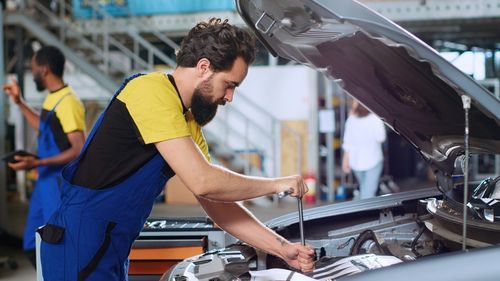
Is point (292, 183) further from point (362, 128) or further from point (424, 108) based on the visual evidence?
point (362, 128)

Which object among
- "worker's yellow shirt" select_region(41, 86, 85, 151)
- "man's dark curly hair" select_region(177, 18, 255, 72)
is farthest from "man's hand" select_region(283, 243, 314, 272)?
"worker's yellow shirt" select_region(41, 86, 85, 151)

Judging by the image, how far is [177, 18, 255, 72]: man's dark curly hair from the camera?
1.89 m

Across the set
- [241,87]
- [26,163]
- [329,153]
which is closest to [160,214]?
[241,87]

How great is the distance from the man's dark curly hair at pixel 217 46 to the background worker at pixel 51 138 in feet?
6.74

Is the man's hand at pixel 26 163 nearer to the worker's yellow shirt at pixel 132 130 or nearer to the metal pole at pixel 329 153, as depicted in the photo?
the worker's yellow shirt at pixel 132 130

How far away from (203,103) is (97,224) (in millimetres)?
529

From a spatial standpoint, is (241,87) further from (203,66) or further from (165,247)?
(203,66)

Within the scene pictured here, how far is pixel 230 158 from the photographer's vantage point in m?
8.81

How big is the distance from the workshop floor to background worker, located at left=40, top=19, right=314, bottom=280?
11.7 feet

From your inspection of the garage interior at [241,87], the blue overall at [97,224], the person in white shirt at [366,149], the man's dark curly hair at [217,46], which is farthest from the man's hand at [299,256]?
the garage interior at [241,87]

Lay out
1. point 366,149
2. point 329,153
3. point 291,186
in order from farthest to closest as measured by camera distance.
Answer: point 329,153 → point 366,149 → point 291,186

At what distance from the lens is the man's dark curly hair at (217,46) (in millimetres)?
1893

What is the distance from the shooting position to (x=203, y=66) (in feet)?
6.25

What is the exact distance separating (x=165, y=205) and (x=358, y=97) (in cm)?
695
